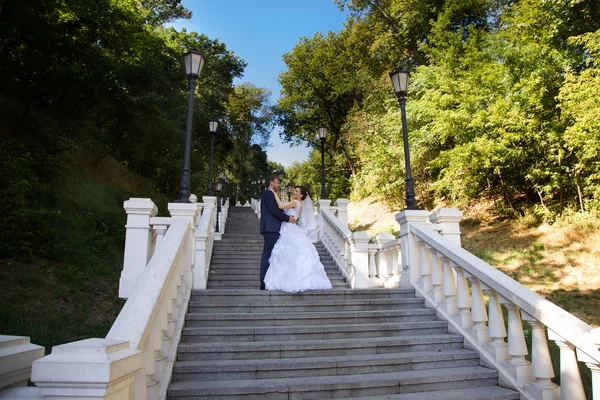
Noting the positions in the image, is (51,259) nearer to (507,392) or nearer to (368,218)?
(507,392)

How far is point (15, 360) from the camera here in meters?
2.11

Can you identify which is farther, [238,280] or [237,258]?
[237,258]

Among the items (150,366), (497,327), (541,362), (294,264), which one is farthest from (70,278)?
(541,362)

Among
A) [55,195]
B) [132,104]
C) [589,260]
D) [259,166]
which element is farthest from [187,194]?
[259,166]

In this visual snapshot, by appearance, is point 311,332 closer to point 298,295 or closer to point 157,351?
point 298,295

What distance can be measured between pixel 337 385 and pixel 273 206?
11.0ft

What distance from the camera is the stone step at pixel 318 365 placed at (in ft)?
12.1

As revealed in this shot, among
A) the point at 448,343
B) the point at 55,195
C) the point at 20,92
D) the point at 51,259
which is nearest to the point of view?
the point at 448,343

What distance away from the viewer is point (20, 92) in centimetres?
1573

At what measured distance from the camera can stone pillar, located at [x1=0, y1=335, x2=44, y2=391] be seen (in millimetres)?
2035

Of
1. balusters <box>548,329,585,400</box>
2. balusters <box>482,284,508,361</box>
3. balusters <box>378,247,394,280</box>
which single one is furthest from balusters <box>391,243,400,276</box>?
balusters <box>548,329,585,400</box>

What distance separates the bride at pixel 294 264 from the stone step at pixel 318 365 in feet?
5.70

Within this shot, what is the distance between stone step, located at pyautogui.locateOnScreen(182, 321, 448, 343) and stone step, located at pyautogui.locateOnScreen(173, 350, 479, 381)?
470 mm

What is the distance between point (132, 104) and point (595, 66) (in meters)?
16.9
